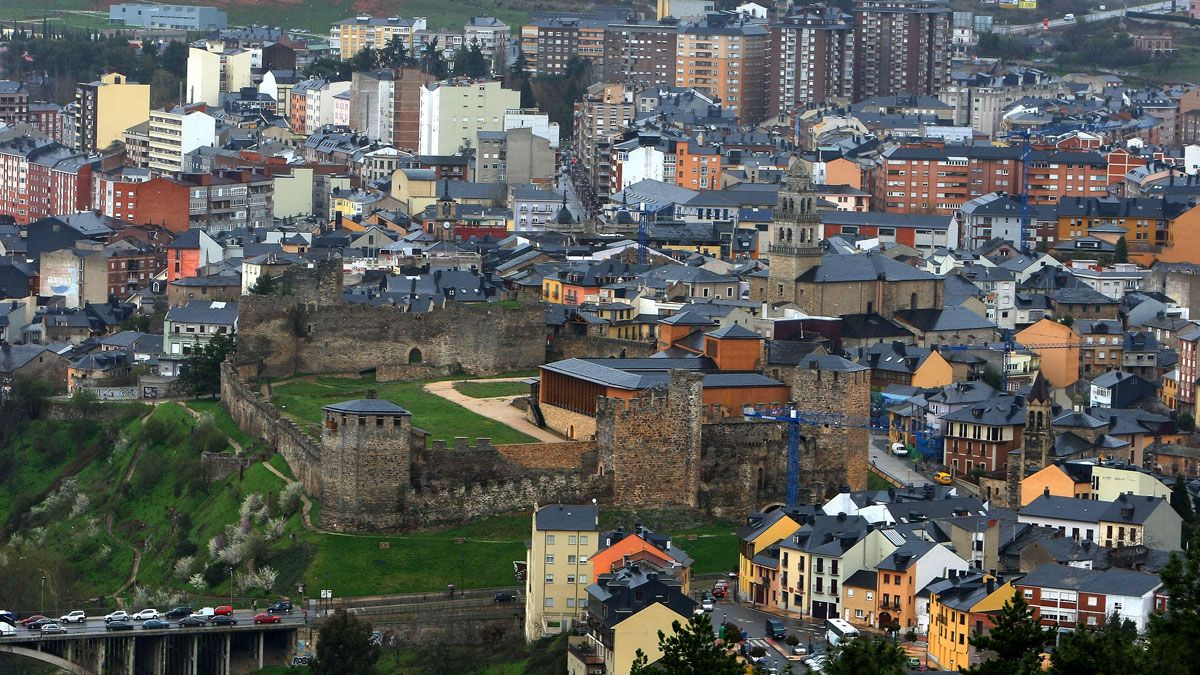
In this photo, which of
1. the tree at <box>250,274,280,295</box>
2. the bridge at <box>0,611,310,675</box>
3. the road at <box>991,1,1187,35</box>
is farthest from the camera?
the road at <box>991,1,1187,35</box>

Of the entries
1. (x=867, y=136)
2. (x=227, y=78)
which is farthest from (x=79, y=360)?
(x=227, y=78)

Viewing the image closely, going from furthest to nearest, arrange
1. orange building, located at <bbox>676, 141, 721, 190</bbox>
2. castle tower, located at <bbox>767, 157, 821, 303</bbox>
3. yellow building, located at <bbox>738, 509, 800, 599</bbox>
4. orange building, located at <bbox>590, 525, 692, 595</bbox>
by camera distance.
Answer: orange building, located at <bbox>676, 141, 721, 190</bbox>, castle tower, located at <bbox>767, 157, 821, 303</bbox>, yellow building, located at <bbox>738, 509, 800, 599</bbox>, orange building, located at <bbox>590, 525, 692, 595</bbox>

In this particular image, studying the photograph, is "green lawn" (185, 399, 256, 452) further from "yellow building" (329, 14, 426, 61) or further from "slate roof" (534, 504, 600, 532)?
"yellow building" (329, 14, 426, 61)

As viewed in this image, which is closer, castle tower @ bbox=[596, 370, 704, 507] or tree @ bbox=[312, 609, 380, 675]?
tree @ bbox=[312, 609, 380, 675]

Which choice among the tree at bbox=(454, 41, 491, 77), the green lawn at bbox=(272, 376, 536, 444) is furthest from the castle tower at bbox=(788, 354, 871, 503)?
the tree at bbox=(454, 41, 491, 77)

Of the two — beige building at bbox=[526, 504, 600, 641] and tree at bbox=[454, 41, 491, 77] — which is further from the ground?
tree at bbox=[454, 41, 491, 77]

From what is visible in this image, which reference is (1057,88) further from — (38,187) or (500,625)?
(500,625)

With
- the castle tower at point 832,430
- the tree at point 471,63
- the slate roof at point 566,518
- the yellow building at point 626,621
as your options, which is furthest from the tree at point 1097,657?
the tree at point 471,63
